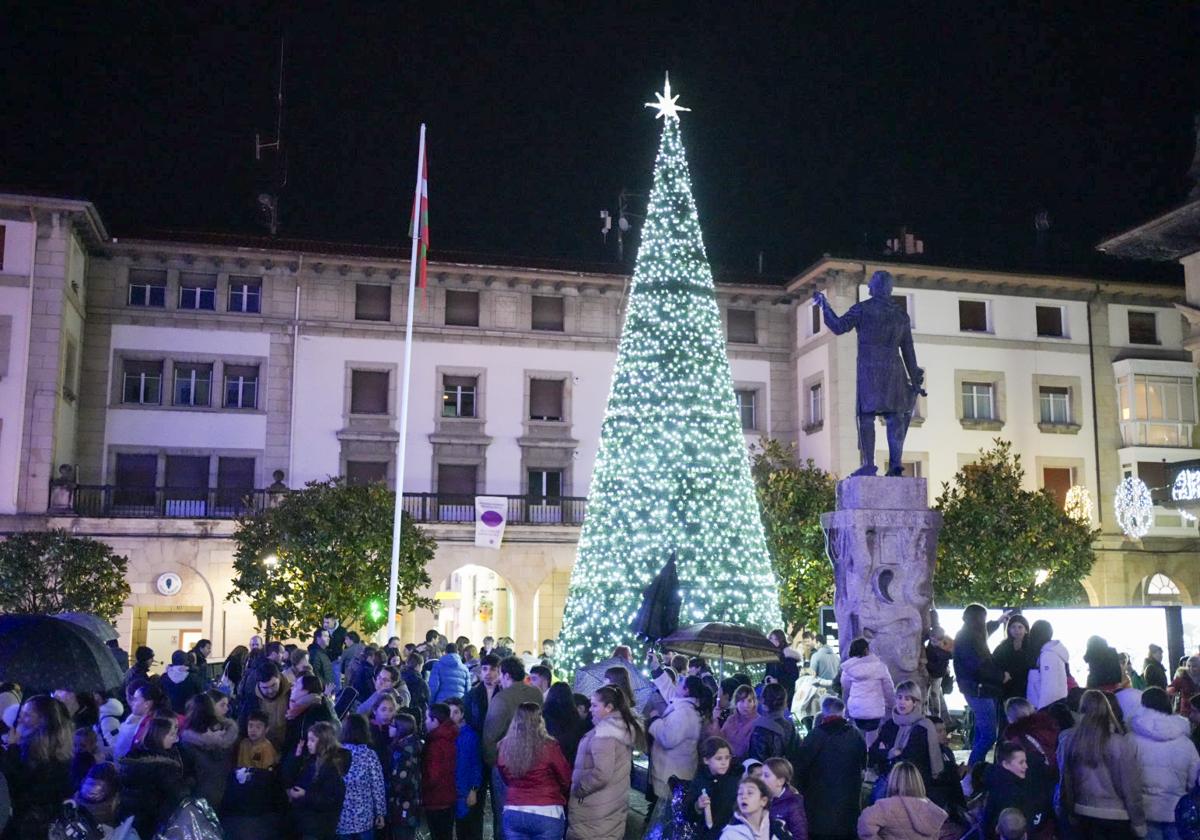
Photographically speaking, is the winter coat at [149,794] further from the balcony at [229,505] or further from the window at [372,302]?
the window at [372,302]

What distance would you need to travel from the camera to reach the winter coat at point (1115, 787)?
760 cm

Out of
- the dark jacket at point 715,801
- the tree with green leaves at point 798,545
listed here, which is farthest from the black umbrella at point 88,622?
the tree with green leaves at point 798,545

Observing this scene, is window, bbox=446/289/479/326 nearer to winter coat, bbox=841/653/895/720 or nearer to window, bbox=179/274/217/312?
window, bbox=179/274/217/312

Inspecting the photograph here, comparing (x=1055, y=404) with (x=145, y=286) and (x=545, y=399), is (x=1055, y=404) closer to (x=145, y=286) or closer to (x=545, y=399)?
(x=545, y=399)

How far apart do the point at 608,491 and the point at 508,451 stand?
16.7m

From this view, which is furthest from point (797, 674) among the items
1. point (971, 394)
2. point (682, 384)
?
point (971, 394)

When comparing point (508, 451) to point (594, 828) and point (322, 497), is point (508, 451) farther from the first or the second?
point (594, 828)

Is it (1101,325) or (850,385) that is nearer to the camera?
(850,385)

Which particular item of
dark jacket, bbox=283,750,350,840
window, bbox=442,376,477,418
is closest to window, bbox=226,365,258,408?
window, bbox=442,376,477,418

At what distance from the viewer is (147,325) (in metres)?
34.3

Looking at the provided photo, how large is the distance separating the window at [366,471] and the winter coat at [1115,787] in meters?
29.5

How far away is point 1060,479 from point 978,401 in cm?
362

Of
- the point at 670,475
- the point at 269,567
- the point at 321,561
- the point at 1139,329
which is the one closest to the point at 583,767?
the point at 670,475

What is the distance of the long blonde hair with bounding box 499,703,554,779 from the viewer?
748 cm
